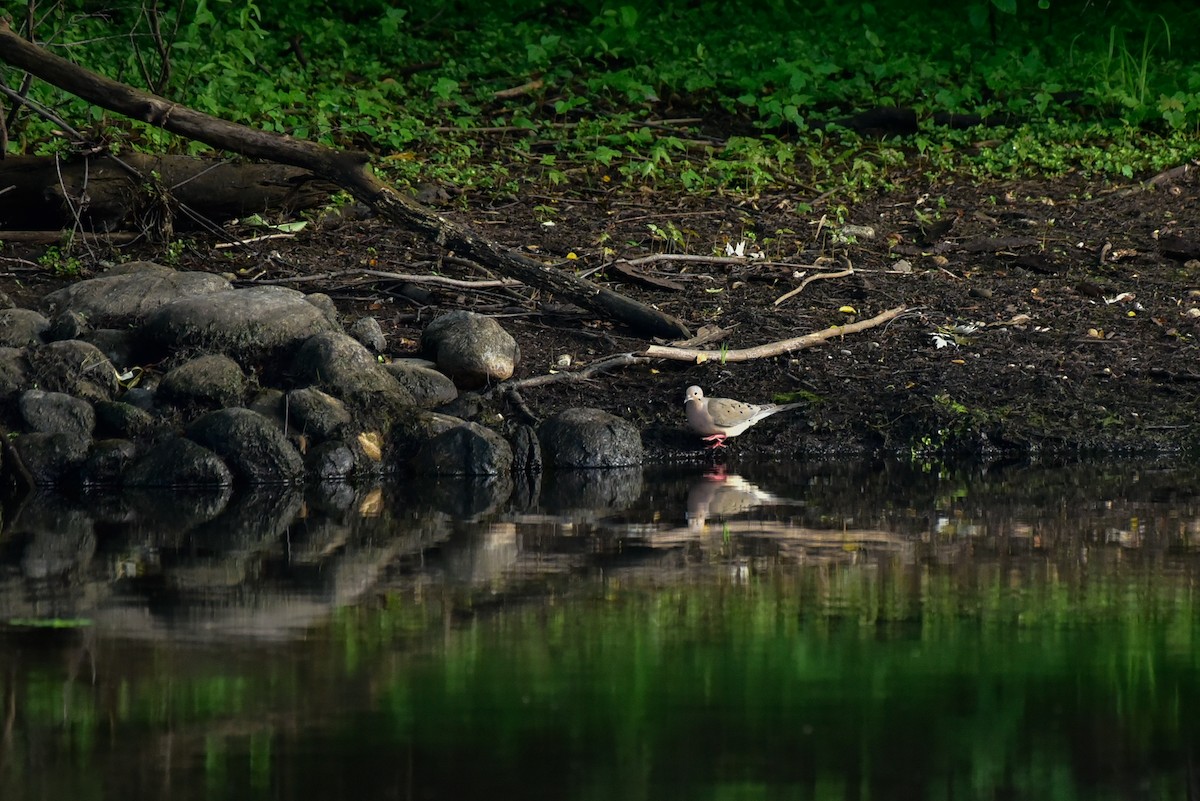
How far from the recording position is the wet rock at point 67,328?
9.77 meters

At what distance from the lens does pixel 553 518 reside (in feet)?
25.8

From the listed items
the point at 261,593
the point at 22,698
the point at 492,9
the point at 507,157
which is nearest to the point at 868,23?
the point at 492,9

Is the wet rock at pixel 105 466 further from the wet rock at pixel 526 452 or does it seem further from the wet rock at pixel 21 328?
the wet rock at pixel 526 452

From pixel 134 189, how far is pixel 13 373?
3340mm

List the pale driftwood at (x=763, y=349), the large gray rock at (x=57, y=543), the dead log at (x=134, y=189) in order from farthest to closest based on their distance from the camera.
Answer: the dead log at (x=134, y=189)
the pale driftwood at (x=763, y=349)
the large gray rock at (x=57, y=543)

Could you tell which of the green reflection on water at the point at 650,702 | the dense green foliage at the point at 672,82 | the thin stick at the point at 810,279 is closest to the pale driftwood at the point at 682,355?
the thin stick at the point at 810,279

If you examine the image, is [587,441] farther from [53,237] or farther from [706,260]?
[53,237]

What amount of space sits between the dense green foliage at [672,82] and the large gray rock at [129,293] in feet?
8.16

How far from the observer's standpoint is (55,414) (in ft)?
29.2

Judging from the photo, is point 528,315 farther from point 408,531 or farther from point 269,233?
point 408,531

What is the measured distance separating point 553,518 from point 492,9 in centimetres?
1346

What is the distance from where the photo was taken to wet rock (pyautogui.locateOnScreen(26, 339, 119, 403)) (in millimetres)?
9219

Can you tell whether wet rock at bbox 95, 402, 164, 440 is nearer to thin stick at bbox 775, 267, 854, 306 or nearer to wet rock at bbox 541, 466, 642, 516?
wet rock at bbox 541, 466, 642, 516

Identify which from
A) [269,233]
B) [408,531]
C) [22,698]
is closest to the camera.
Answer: [22,698]
